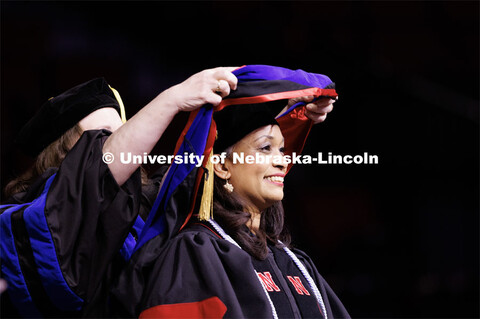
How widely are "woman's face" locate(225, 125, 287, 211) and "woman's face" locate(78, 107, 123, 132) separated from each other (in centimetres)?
37

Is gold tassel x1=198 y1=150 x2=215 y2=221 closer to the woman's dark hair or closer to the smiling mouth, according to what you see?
the woman's dark hair

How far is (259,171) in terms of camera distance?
1799mm

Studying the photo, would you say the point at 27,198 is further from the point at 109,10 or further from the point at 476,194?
the point at 476,194

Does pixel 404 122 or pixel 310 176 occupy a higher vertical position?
pixel 404 122

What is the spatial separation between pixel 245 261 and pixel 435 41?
150 inches

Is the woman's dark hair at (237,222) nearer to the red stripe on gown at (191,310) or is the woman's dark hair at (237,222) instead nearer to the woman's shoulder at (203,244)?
the woman's shoulder at (203,244)

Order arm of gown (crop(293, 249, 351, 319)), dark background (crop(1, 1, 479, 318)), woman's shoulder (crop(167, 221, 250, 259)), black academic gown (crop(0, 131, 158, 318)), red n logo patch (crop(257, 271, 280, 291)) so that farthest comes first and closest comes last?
dark background (crop(1, 1, 479, 318))
arm of gown (crop(293, 249, 351, 319))
red n logo patch (crop(257, 271, 280, 291))
woman's shoulder (crop(167, 221, 250, 259))
black academic gown (crop(0, 131, 158, 318))

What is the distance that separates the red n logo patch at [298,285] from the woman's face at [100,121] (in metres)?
0.72

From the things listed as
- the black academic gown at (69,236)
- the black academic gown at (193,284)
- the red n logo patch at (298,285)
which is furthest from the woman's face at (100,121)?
the red n logo patch at (298,285)

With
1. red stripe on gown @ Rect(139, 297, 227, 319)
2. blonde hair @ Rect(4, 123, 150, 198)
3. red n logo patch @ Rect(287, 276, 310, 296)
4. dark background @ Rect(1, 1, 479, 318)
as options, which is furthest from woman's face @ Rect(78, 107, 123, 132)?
dark background @ Rect(1, 1, 479, 318)

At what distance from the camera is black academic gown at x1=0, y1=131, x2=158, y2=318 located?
142 cm

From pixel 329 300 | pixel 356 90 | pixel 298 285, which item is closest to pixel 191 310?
pixel 298 285

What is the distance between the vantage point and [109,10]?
378cm

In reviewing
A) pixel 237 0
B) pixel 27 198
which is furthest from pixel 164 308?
pixel 237 0
